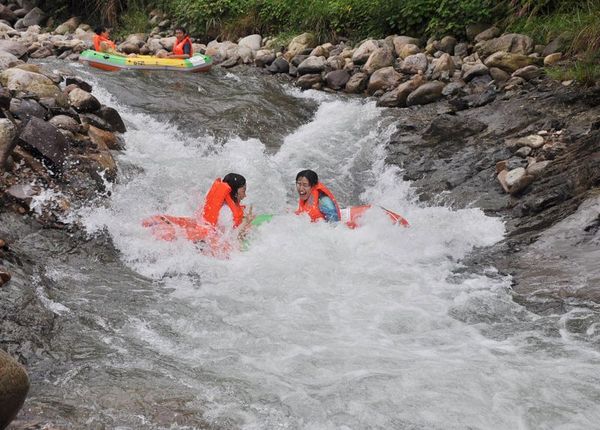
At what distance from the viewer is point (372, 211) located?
727 centimetres

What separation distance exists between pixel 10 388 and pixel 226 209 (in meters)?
4.05

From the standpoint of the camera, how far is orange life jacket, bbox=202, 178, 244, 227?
6.80 meters

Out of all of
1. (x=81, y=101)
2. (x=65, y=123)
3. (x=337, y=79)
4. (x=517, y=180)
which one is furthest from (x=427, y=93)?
(x=65, y=123)

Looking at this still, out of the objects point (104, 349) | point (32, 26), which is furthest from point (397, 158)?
point (32, 26)

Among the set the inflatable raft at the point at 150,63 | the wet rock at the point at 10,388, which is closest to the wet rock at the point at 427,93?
the inflatable raft at the point at 150,63

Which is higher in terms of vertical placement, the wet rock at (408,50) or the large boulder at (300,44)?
the large boulder at (300,44)

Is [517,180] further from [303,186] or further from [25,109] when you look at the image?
[25,109]

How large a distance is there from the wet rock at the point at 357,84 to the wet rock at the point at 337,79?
0.17 m

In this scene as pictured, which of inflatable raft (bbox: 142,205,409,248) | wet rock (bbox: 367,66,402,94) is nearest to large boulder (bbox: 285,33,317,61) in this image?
wet rock (bbox: 367,66,402,94)

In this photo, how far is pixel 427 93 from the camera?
10344mm

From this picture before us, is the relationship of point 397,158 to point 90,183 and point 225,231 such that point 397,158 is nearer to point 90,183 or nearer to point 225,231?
point 225,231

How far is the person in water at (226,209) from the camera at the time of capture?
6.80 metres

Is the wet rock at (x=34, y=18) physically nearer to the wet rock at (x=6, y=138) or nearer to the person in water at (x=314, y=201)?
the wet rock at (x=6, y=138)

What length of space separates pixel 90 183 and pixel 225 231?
1.67 metres
